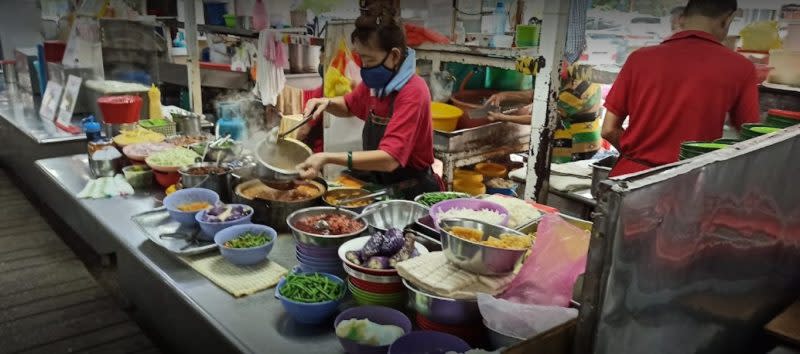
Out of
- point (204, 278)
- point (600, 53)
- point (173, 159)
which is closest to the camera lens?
point (204, 278)

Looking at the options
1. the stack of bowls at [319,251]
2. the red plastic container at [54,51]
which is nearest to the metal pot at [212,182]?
the stack of bowls at [319,251]

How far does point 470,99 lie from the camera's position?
4875 millimetres

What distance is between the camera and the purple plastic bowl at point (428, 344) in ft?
5.05

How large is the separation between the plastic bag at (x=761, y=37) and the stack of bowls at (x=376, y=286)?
10.4ft

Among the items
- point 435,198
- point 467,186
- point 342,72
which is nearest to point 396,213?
point 435,198

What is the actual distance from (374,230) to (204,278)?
27.7 inches

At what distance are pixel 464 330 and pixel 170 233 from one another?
146 centimetres

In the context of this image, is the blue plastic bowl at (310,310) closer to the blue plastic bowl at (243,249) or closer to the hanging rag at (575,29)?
the blue plastic bowl at (243,249)

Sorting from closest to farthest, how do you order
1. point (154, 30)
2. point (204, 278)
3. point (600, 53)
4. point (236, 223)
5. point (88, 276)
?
point (204, 278) → point (236, 223) → point (88, 276) → point (600, 53) → point (154, 30)

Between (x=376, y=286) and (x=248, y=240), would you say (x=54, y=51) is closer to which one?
(x=248, y=240)

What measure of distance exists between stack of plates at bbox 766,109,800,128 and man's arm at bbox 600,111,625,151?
918mm

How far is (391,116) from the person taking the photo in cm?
306

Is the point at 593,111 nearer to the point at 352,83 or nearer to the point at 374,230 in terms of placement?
the point at 352,83

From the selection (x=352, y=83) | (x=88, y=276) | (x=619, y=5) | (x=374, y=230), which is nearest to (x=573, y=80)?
(x=619, y=5)
